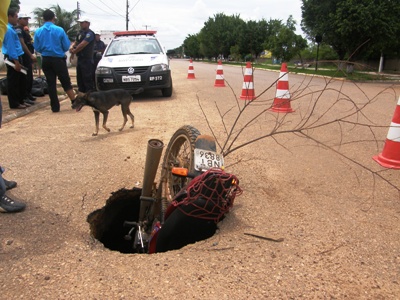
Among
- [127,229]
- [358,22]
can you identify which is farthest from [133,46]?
[358,22]

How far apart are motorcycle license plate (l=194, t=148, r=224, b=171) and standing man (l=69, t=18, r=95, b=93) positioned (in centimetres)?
669

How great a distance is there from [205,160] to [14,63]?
6038 millimetres

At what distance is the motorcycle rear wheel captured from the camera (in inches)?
117

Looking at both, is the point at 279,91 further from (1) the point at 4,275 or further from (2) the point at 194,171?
(1) the point at 4,275

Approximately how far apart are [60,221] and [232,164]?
203 cm

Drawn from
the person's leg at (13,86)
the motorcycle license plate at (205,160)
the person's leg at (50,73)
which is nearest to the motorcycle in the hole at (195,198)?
the motorcycle license plate at (205,160)

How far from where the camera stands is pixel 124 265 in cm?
217

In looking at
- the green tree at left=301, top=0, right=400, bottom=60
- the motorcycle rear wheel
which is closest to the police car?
the motorcycle rear wheel

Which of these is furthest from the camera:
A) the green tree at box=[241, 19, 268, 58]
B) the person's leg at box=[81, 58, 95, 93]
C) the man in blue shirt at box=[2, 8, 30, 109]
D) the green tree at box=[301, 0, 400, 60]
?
the green tree at box=[241, 19, 268, 58]

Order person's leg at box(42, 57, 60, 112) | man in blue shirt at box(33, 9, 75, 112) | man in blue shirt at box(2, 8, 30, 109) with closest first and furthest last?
man in blue shirt at box(2, 8, 30, 109)
man in blue shirt at box(33, 9, 75, 112)
person's leg at box(42, 57, 60, 112)

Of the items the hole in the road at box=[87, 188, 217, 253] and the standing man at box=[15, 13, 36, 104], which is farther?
the standing man at box=[15, 13, 36, 104]

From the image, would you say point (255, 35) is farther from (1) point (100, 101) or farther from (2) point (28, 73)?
(1) point (100, 101)

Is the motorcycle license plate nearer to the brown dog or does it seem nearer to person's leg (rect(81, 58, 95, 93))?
the brown dog

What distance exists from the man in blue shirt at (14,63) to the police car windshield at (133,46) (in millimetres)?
2687
